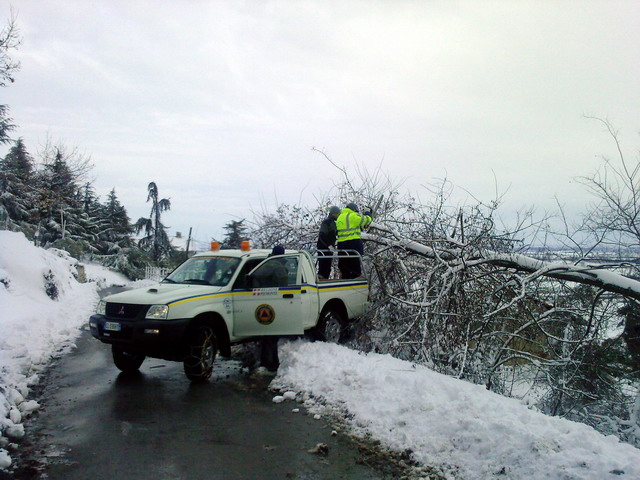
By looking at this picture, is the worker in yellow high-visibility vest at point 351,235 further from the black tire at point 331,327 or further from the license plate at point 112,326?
the license plate at point 112,326

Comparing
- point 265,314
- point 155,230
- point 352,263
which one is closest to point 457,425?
point 265,314

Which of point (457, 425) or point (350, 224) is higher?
point (350, 224)

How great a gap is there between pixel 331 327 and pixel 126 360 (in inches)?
132

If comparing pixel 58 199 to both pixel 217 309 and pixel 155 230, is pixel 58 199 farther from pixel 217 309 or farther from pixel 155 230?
pixel 217 309

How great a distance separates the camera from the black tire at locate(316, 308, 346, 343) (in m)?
8.04

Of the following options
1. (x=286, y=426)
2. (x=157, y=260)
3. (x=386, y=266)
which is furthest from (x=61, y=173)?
(x=286, y=426)

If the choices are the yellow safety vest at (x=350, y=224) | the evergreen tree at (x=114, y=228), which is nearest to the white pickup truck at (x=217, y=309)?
the yellow safety vest at (x=350, y=224)

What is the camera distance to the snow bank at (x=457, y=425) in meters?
3.70

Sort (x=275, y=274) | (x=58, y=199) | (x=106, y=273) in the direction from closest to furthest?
1. (x=275, y=274)
2. (x=58, y=199)
3. (x=106, y=273)

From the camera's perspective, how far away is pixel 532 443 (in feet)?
12.9

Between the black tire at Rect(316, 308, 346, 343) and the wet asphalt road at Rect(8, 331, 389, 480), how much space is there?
1351 millimetres

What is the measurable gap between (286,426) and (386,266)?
506 cm

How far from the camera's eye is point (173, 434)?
16.0 feet

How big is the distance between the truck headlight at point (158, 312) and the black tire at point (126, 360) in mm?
1171
